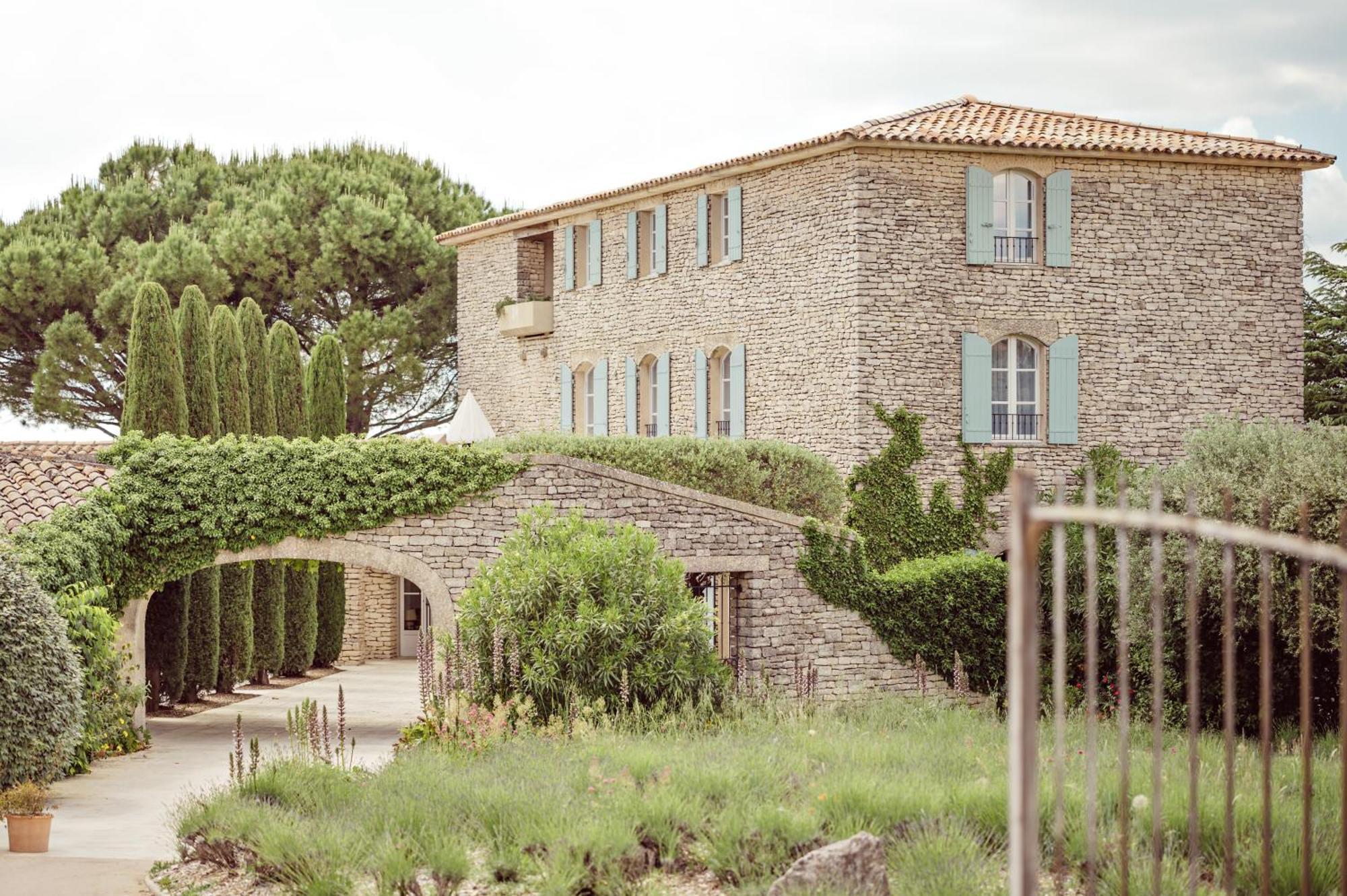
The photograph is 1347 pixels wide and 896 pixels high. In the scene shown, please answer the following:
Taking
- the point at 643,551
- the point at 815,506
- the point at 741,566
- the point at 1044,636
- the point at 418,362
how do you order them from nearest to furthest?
1. the point at 643,551
2. the point at 741,566
3. the point at 1044,636
4. the point at 815,506
5. the point at 418,362

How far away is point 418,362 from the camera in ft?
128

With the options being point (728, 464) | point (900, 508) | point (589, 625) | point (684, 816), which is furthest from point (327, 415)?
point (684, 816)

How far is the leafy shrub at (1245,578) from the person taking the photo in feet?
56.6

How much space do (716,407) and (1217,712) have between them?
35.4 feet

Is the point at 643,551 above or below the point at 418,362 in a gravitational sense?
below

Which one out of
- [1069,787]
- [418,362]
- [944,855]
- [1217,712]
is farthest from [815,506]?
[418,362]

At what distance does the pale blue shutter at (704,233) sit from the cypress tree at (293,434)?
23.1 ft

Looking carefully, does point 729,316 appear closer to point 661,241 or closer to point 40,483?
point 661,241

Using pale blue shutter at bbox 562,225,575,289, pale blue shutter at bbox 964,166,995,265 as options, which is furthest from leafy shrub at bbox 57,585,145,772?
pale blue shutter at bbox 562,225,575,289

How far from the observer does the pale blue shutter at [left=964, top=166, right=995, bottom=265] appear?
24.6 metres

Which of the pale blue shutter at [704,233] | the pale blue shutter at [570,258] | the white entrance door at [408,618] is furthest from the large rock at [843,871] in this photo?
the white entrance door at [408,618]

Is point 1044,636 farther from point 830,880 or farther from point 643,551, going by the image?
point 830,880

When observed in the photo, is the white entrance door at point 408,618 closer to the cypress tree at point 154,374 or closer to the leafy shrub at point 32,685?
the cypress tree at point 154,374

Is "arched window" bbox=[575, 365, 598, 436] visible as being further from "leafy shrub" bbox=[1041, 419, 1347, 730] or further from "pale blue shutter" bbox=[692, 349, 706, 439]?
"leafy shrub" bbox=[1041, 419, 1347, 730]
